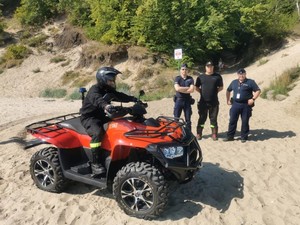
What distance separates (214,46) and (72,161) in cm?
2293

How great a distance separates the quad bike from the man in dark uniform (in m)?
0.11

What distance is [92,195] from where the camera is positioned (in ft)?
18.2

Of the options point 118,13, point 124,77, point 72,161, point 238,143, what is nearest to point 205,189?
point 72,161

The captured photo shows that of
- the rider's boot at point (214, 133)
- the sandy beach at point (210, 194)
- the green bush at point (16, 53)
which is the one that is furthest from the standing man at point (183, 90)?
the green bush at point (16, 53)

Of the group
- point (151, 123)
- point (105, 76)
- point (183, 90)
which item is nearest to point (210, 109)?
point (183, 90)

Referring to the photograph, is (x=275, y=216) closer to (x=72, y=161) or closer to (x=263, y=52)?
(x=72, y=161)

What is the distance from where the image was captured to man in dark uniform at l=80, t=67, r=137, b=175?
4.98m

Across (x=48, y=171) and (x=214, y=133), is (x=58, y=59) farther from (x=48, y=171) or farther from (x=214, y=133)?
(x=48, y=171)

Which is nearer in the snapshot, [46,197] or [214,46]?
[46,197]

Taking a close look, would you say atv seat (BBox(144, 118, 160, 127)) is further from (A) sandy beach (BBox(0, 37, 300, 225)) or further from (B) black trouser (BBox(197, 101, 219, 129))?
(B) black trouser (BBox(197, 101, 219, 129))

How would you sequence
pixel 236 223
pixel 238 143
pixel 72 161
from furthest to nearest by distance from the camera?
pixel 238 143 < pixel 72 161 < pixel 236 223

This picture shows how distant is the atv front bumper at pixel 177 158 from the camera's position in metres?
4.55

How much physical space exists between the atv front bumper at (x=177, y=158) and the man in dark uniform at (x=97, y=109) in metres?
0.82

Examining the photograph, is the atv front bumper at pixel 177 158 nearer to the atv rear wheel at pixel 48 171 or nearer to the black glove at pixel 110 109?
the black glove at pixel 110 109
